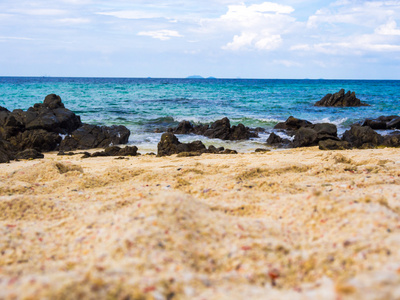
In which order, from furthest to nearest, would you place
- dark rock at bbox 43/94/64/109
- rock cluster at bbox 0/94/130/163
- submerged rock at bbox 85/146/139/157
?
dark rock at bbox 43/94/64/109 → rock cluster at bbox 0/94/130/163 → submerged rock at bbox 85/146/139/157

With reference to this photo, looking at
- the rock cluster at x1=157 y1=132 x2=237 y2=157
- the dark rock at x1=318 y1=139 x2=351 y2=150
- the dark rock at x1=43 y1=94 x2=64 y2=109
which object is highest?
the dark rock at x1=43 y1=94 x2=64 y2=109

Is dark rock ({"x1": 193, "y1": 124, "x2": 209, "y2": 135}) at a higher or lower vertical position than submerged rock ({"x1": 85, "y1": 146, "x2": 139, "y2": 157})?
higher

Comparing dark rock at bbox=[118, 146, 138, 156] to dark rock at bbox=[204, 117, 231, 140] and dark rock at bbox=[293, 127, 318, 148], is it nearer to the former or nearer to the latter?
dark rock at bbox=[204, 117, 231, 140]

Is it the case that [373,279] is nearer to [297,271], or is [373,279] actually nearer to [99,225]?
[297,271]

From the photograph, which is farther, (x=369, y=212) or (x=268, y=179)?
(x=268, y=179)

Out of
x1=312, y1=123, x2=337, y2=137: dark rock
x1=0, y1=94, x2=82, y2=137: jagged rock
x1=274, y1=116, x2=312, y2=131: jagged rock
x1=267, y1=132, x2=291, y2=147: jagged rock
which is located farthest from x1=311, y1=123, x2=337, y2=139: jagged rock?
x1=0, y1=94, x2=82, y2=137: jagged rock

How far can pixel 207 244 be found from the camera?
2.52 m

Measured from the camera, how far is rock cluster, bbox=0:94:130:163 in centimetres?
1165

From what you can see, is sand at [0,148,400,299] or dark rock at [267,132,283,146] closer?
sand at [0,148,400,299]

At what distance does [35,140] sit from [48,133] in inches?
23.6

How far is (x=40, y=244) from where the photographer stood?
109 inches

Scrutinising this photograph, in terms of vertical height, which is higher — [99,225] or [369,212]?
[369,212]

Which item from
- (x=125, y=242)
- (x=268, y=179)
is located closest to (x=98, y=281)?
(x=125, y=242)

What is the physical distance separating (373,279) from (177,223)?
58.1 inches
